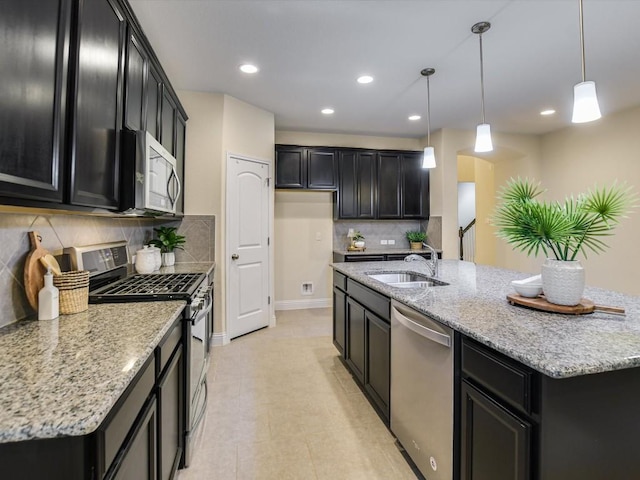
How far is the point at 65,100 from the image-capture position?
3.85ft

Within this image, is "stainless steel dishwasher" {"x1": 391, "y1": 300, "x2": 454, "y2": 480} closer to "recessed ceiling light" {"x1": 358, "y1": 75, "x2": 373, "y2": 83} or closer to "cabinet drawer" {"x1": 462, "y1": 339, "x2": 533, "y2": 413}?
"cabinet drawer" {"x1": 462, "y1": 339, "x2": 533, "y2": 413}

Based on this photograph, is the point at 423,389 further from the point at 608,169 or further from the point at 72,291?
the point at 608,169

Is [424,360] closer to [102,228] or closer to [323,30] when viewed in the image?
[102,228]

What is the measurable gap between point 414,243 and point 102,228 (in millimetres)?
4332

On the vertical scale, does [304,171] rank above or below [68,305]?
above

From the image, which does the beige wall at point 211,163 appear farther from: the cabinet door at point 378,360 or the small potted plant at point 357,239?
the small potted plant at point 357,239

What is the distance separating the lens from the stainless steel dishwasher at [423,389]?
1438 mm

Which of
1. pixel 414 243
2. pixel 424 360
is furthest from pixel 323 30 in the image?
pixel 414 243

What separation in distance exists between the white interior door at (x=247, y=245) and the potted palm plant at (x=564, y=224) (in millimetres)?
2871

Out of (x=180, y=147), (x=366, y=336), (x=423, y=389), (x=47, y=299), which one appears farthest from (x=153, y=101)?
(x=423, y=389)

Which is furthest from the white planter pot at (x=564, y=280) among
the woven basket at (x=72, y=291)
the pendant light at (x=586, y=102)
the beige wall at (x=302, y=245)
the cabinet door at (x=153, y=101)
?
the beige wall at (x=302, y=245)

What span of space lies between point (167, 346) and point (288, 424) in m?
1.16

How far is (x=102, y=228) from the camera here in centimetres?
225

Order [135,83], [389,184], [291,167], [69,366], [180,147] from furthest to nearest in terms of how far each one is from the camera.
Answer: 1. [389,184]
2. [291,167]
3. [180,147]
4. [135,83]
5. [69,366]
